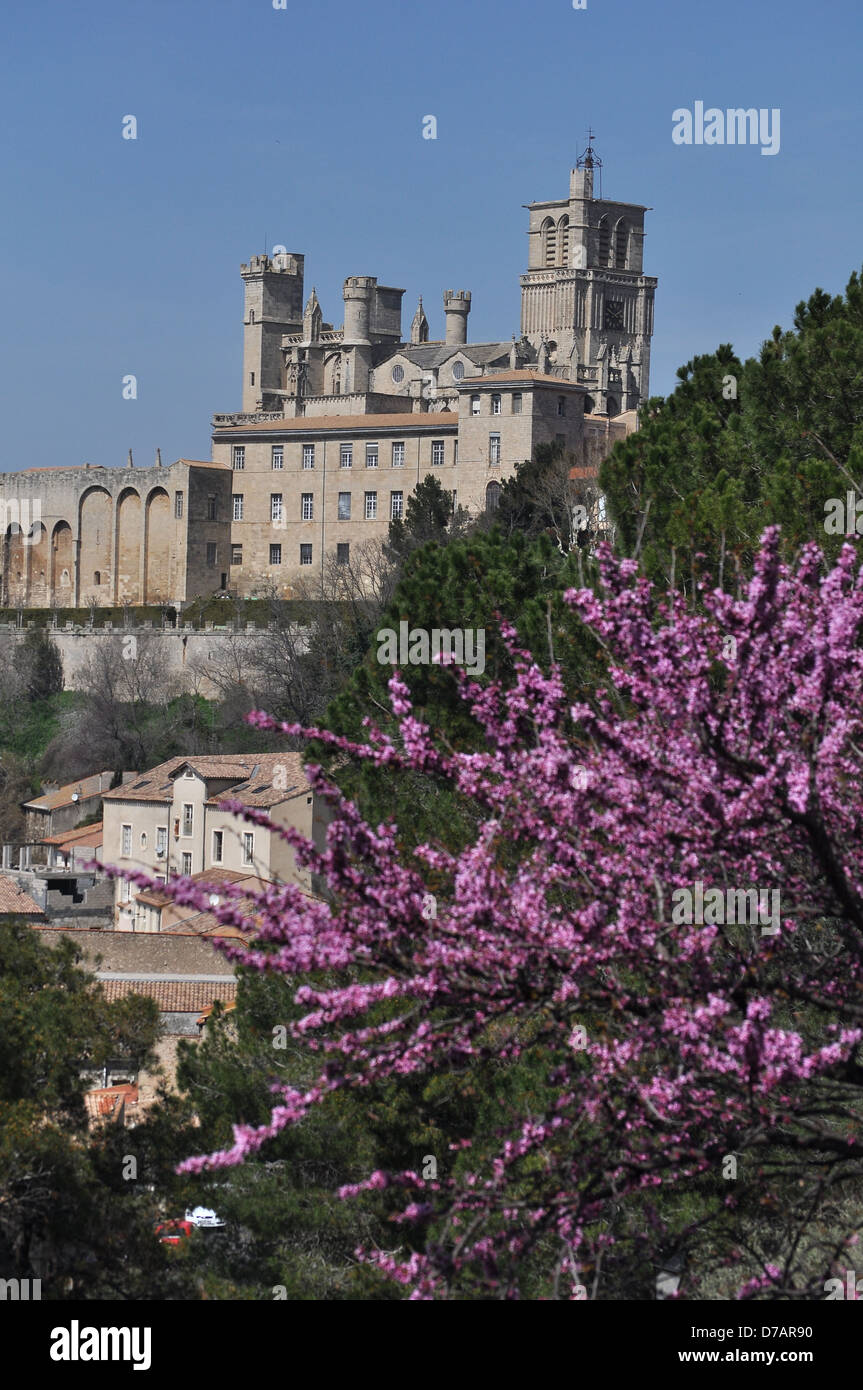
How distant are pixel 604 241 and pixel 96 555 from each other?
37.0 meters

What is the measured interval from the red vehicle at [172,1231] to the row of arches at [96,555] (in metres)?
65.8

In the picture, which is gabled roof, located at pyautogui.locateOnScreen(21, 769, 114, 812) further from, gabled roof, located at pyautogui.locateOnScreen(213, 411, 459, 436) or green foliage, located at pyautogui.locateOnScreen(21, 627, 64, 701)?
gabled roof, located at pyautogui.locateOnScreen(213, 411, 459, 436)

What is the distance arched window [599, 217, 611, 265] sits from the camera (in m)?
106

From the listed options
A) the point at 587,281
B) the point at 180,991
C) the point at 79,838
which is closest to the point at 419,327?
the point at 587,281

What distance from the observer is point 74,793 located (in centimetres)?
5603

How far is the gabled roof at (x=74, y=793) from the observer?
55656mm

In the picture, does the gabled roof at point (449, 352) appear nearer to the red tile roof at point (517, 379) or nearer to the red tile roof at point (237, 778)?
the red tile roof at point (517, 379)

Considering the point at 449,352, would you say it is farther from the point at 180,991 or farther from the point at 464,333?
the point at 180,991

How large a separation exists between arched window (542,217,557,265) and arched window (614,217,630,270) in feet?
10.9

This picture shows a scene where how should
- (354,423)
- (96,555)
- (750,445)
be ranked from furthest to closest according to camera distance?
(96,555), (354,423), (750,445)

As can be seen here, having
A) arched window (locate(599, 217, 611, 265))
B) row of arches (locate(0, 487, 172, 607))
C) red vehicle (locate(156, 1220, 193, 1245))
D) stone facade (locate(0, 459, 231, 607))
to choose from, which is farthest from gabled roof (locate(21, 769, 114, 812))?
arched window (locate(599, 217, 611, 265))

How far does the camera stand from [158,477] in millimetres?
83188

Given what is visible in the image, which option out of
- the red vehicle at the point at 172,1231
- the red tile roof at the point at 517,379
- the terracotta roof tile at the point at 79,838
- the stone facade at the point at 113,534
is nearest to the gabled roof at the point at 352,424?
the red tile roof at the point at 517,379

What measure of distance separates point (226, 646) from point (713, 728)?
63256 mm
